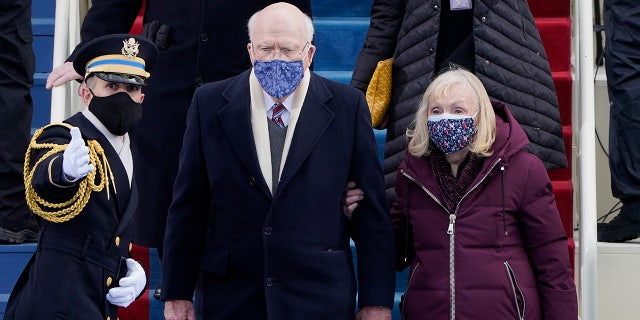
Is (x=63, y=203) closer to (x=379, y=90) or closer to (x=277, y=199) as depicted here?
(x=277, y=199)

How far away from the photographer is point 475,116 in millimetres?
4938

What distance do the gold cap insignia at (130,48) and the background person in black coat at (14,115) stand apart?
1551 mm

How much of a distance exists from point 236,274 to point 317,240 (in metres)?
0.31

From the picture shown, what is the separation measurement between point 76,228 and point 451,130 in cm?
133

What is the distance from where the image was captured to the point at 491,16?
533 cm

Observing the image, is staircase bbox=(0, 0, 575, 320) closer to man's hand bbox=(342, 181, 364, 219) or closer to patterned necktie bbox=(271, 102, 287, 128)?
man's hand bbox=(342, 181, 364, 219)

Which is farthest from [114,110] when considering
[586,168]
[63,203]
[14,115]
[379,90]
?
[586,168]

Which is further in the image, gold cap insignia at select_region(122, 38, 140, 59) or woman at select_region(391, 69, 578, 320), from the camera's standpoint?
gold cap insignia at select_region(122, 38, 140, 59)

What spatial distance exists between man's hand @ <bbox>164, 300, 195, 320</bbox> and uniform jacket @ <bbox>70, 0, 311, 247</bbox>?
0.70 metres

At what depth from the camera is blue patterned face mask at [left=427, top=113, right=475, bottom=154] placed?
4871 mm

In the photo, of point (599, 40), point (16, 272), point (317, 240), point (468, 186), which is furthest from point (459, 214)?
point (599, 40)

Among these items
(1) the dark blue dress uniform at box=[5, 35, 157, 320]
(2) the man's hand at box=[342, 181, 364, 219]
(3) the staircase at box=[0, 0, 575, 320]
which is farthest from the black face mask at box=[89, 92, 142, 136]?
(3) the staircase at box=[0, 0, 575, 320]

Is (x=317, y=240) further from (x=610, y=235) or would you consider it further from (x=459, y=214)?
(x=610, y=235)

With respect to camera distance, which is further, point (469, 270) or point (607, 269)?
point (607, 269)
